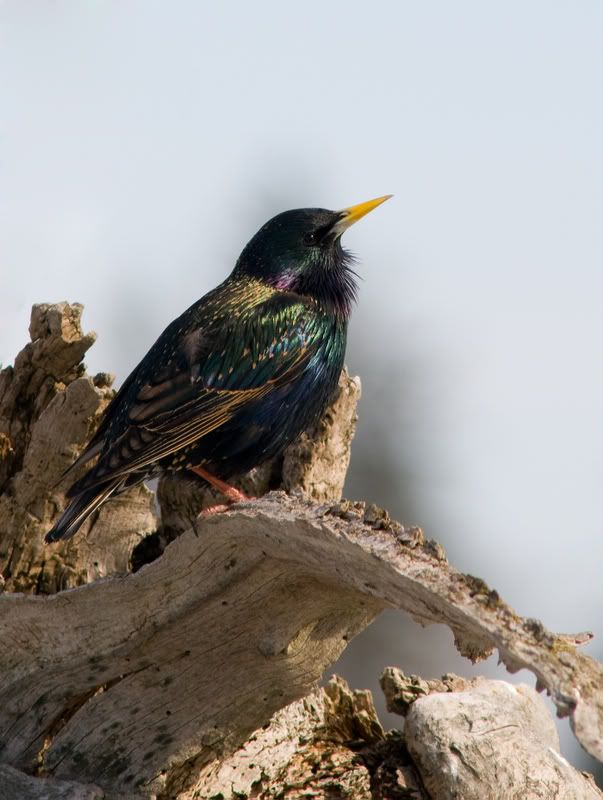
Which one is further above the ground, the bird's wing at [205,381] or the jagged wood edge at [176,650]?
the bird's wing at [205,381]

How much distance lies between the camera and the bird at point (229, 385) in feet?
17.8

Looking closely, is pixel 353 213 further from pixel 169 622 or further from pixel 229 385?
pixel 169 622

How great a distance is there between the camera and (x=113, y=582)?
16.6 feet

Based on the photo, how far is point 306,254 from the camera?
20.7 ft

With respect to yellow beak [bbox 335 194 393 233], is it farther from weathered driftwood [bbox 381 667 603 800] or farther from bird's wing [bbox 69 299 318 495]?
weathered driftwood [bbox 381 667 603 800]

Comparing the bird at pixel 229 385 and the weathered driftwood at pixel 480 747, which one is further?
the bird at pixel 229 385

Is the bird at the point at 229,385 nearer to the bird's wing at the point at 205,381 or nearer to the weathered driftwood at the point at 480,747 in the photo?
the bird's wing at the point at 205,381

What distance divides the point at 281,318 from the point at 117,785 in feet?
7.45

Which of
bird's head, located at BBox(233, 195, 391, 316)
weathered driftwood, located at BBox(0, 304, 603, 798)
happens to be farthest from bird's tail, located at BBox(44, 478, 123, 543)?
bird's head, located at BBox(233, 195, 391, 316)

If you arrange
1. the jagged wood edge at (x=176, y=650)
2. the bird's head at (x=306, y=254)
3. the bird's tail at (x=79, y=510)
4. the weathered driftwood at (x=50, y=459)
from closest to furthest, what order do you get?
the jagged wood edge at (x=176, y=650) < the bird's tail at (x=79, y=510) < the weathered driftwood at (x=50, y=459) < the bird's head at (x=306, y=254)

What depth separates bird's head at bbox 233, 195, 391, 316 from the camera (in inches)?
246

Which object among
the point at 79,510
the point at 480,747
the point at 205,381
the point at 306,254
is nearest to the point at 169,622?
the point at 79,510

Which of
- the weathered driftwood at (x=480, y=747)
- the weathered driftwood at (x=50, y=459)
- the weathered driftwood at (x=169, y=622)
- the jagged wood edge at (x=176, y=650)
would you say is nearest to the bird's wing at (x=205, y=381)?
the weathered driftwood at (x=50, y=459)

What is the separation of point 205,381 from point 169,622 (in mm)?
1182
